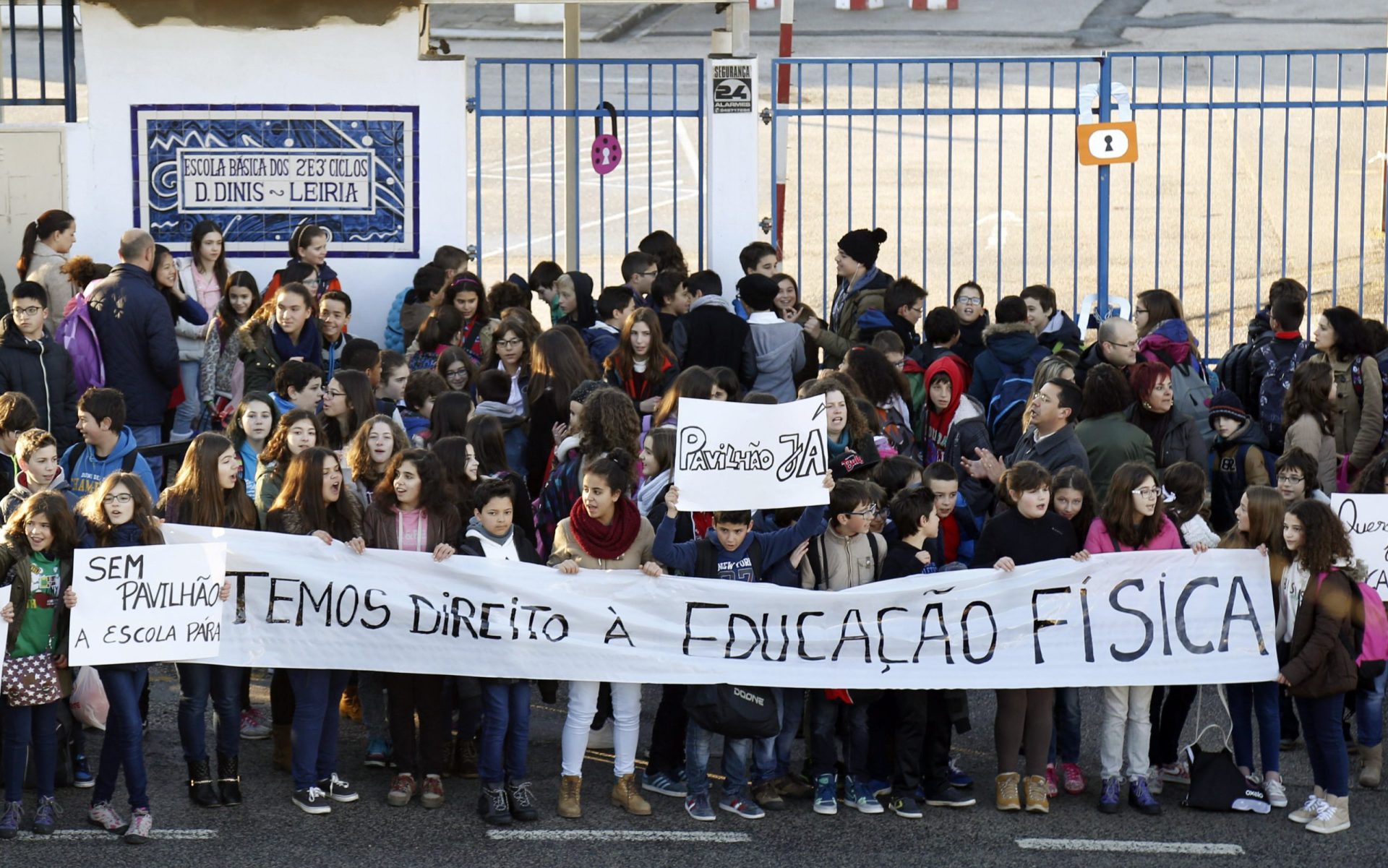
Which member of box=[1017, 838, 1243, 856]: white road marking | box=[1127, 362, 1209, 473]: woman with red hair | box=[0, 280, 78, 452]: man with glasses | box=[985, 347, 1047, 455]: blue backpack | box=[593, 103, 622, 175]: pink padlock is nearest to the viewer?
box=[1017, 838, 1243, 856]: white road marking

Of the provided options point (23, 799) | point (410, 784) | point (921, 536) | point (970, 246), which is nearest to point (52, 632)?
point (23, 799)

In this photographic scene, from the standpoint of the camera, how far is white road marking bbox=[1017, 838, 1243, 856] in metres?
7.76

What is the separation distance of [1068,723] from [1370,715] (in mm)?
1296

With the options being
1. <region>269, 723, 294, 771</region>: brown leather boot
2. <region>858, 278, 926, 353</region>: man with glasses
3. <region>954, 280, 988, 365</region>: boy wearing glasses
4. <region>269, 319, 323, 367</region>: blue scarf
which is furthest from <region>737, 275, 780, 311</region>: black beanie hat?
<region>269, 723, 294, 771</region>: brown leather boot

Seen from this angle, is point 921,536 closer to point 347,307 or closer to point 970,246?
point 347,307

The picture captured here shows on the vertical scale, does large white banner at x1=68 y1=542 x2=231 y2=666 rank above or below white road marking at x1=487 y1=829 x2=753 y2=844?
above

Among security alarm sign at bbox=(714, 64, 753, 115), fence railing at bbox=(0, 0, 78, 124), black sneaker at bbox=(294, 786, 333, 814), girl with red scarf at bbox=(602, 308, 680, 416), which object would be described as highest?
fence railing at bbox=(0, 0, 78, 124)

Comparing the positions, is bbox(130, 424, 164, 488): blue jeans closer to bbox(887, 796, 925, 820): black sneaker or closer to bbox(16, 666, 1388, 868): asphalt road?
bbox(16, 666, 1388, 868): asphalt road

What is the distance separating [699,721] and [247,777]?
200 centimetres

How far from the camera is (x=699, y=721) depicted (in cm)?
804

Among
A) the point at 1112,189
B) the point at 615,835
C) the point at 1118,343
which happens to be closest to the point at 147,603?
the point at 615,835

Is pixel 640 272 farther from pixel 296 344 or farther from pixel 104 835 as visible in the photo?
pixel 104 835

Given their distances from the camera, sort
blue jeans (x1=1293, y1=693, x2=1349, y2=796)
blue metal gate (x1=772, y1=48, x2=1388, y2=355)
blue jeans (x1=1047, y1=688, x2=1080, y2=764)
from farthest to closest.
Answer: blue metal gate (x1=772, y1=48, x2=1388, y2=355)
blue jeans (x1=1047, y1=688, x2=1080, y2=764)
blue jeans (x1=1293, y1=693, x2=1349, y2=796)

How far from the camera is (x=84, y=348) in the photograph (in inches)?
437
